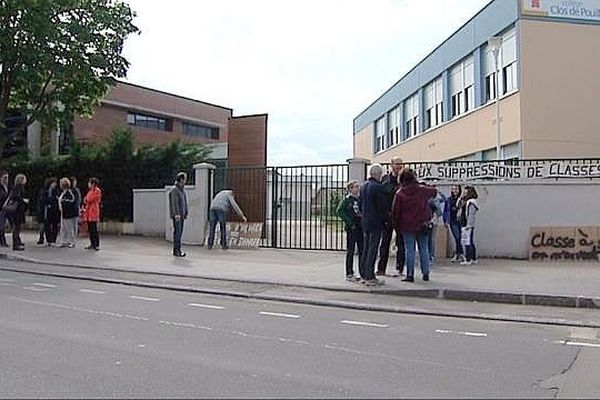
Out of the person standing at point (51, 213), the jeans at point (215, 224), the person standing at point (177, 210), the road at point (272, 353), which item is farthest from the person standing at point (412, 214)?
the person standing at point (51, 213)

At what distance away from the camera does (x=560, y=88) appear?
1118 inches

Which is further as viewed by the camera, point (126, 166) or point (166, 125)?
point (166, 125)

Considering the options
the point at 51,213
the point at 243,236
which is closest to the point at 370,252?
the point at 243,236

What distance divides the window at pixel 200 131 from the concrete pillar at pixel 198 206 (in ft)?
110

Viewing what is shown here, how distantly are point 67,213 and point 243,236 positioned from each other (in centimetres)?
441

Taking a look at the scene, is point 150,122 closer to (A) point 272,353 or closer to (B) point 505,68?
(B) point 505,68

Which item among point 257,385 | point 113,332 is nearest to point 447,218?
point 113,332

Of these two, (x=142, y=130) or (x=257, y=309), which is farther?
(x=142, y=130)

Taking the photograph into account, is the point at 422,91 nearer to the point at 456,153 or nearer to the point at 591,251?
the point at 456,153

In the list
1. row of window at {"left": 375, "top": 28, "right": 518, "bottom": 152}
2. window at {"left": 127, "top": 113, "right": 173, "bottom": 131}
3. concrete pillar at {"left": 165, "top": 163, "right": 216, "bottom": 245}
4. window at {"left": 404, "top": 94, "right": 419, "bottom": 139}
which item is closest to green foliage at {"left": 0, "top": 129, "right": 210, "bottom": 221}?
concrete pillar at {"left": 165, "top": 163, "right": 216, "bottom": 245}

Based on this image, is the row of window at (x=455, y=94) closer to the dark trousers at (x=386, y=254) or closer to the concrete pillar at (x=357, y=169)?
the concrete pillar at (x=357, y=169)

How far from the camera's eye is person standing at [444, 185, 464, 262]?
14438 millimetres

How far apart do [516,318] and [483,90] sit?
24.9m

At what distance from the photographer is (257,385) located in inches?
223
